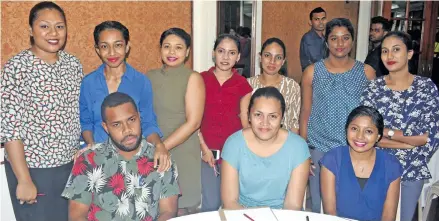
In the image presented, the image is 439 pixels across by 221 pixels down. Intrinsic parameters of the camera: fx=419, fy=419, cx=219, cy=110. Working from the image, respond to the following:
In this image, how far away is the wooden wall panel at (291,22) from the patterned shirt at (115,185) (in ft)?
9.22

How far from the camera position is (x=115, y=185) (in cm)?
194

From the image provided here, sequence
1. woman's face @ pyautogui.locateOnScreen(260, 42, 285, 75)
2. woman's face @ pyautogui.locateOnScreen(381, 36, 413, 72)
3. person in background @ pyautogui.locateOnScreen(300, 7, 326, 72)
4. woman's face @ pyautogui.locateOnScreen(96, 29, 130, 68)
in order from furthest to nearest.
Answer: person in background @ pyautogui.locateOnScreen(300, 7, 326, 72) → woman's face @ pyautogui.locateOnScreen(260, 42, 285, 75) → woman's face @ pyautogui.locateOnScreen(381, 36, 413, 72) → woman's face @ pyautogui.locateOnScreen(96, 29, 130, 68)

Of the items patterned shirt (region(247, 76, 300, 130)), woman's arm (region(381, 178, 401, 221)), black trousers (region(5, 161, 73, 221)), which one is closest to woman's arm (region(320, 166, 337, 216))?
woman's arm (region(381, 178, 401, 221))

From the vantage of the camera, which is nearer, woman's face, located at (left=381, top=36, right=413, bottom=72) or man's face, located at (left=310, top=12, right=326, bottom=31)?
woman's face, located at (left=381, top=36, right=413, bottom=72)

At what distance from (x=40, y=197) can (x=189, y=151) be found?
85cm

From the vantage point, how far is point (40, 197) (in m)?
2.15

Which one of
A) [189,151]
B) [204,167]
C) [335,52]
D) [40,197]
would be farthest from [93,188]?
[335,52]

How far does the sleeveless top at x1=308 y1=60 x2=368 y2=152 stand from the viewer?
2605 mm

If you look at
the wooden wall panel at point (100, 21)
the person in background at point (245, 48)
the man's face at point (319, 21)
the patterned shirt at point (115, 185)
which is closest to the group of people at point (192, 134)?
the patterned shirt at point (115, 185)

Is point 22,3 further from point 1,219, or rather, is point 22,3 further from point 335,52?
point 335,52

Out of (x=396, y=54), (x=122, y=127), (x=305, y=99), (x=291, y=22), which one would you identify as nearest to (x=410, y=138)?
(x=396, y=54)

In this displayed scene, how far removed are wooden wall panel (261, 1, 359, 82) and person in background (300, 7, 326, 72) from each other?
14cm

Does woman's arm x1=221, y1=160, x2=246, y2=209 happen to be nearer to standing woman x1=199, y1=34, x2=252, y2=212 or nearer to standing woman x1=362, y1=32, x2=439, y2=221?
standing woman x1=199, y1=34, x2=252, y2=212

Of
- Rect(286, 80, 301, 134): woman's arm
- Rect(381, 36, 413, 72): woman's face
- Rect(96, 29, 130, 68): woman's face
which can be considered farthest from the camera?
Rect(286, 80, 301, 134): woman's arm
